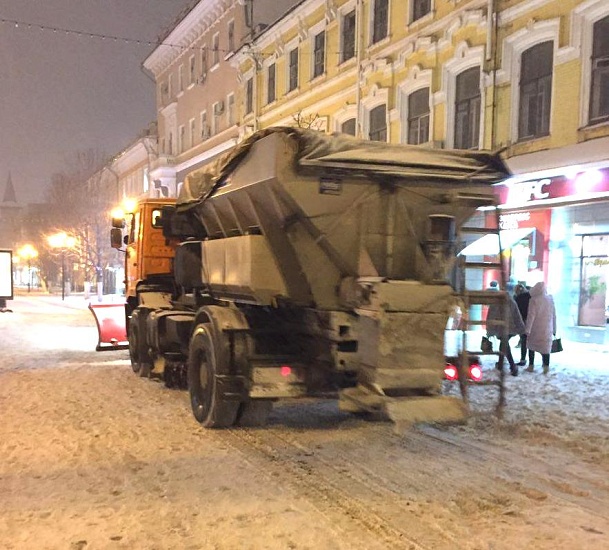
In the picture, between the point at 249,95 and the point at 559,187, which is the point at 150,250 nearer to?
the point at 559,187

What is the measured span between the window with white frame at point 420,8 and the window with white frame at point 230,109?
40.9 ft

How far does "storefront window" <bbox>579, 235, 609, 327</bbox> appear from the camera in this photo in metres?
13.4

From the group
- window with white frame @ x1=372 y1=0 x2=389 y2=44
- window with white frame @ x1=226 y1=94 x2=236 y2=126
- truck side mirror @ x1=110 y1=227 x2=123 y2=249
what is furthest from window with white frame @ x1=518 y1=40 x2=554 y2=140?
window with white frame @ x1=226 y1=94 x2=236 y2=126

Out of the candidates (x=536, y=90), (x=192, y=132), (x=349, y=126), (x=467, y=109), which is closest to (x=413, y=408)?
(x=536, y=90)

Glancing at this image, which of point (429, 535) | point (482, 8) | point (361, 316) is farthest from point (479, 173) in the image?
point (482, 8)

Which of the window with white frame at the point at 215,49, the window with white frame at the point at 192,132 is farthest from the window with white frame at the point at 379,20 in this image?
the window with white frame at the point at 192,132

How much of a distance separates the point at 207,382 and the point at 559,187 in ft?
32.2

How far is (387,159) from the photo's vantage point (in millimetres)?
5668

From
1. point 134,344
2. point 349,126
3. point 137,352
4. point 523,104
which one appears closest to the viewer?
point 137,352

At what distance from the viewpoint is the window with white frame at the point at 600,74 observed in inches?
482

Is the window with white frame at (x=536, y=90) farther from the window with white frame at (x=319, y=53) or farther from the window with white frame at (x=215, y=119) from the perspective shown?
the window with white frame at (x=215, y=119)

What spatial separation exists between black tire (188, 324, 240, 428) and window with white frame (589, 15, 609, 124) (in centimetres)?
975

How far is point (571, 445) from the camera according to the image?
6172mm

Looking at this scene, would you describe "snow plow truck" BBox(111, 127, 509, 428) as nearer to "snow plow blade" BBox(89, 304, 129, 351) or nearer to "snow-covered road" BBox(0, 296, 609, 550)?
"snow-covered road" BBox(0, 296, 609, 550)
